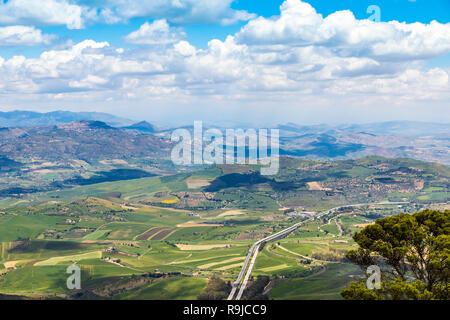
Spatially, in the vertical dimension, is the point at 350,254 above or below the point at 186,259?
above
